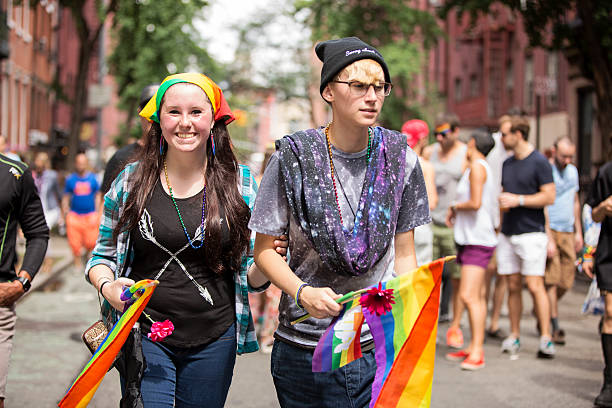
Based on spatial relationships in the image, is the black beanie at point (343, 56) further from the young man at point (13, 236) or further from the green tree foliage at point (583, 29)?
the green tree foliage at point (583, 29)

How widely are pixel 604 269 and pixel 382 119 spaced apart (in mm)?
27005

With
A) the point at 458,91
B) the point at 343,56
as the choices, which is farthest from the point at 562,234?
the point at 458,91

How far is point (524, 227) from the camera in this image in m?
8.09

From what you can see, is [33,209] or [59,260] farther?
[59,260]

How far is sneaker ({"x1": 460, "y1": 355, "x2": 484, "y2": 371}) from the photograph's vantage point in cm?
748

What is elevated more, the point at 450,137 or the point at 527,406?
the point at 450,137

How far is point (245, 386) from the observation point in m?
6.81

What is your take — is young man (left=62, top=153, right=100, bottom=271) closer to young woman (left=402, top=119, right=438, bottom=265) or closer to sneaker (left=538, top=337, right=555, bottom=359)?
young woman (left=402, top=119, right=438, bottom=265)

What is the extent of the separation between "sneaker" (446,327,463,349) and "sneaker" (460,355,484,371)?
0.82 m

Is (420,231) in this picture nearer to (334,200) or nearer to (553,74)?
(334,200)

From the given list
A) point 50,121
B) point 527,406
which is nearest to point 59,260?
point 527,406

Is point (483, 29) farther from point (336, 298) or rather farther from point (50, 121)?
point (336, 298)

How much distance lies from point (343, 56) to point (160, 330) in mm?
1325

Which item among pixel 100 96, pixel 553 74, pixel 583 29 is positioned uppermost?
pixel 553 74
